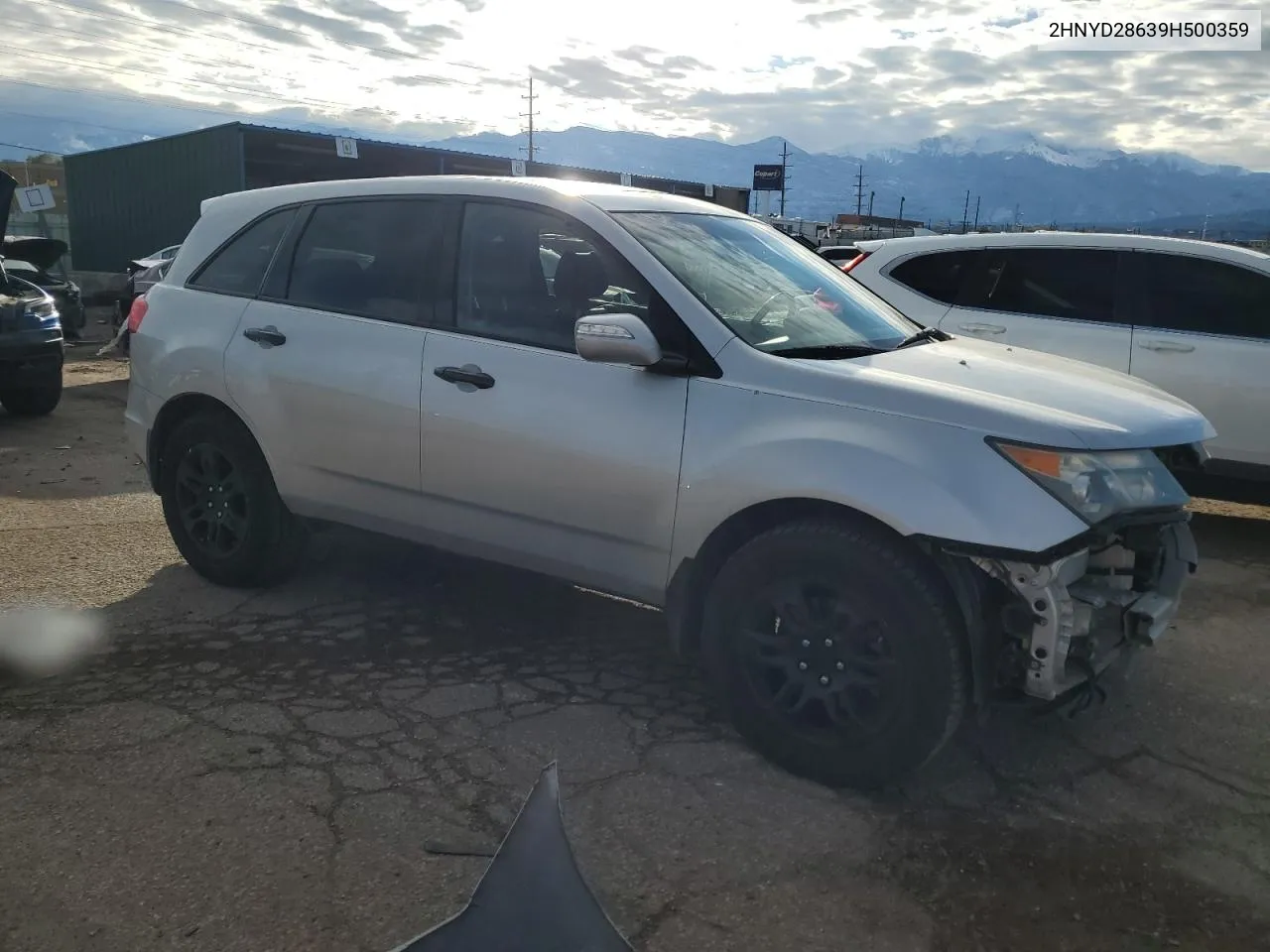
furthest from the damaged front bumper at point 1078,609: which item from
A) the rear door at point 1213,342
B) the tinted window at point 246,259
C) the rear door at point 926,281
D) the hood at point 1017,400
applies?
the rear door at point 926,281

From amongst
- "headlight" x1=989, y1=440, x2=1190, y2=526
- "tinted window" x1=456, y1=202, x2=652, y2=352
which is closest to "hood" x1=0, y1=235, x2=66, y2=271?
"tinted window" x1=456, y1=202, x2=652, y2=352

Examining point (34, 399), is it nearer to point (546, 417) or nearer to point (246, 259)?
point (246, 259)

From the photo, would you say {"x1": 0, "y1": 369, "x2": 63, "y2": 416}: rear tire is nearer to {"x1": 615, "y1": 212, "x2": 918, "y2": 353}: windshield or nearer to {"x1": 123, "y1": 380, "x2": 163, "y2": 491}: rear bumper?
{"x1": 123, "y1": 380, "x2": 163, "y2": 491}: rear bumper

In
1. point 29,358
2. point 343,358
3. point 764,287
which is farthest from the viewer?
point 29,358

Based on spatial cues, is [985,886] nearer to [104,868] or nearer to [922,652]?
[922,652]

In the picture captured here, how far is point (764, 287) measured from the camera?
3.79 meters

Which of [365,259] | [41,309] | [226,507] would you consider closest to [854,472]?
[365,259]

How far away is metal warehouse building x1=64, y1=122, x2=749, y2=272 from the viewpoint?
24609 millimetres

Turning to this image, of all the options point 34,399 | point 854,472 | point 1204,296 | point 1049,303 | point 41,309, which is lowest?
point 34,399

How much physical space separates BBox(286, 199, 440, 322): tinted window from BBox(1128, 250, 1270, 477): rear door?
4443mm

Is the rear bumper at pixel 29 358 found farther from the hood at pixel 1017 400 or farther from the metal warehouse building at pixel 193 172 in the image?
the metal warehouse building at pixel 193 172

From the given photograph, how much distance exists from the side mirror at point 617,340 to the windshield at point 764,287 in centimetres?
31

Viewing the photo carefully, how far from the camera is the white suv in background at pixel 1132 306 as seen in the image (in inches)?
235

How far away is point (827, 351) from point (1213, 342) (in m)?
3.81
